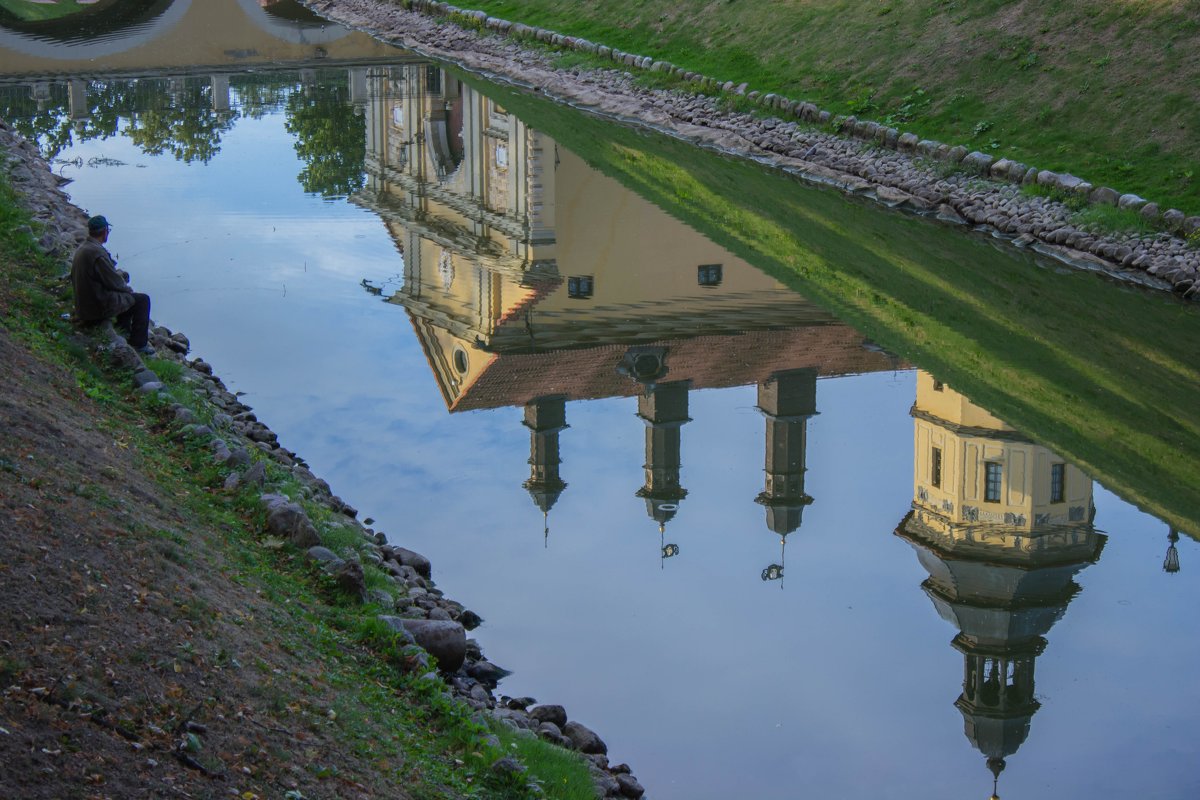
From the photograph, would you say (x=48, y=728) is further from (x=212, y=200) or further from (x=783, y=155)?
(x=783, y=155)

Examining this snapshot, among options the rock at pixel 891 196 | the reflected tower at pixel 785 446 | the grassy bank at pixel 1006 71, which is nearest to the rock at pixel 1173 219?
the grassy bank at pixel 1006 71

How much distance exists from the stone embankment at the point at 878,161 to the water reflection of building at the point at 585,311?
4580 millimetres

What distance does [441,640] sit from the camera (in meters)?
14.4

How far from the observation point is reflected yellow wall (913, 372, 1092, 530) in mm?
19984

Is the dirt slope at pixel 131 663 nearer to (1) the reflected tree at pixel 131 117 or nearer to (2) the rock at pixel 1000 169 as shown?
(2) the rock at pixel 1000 169

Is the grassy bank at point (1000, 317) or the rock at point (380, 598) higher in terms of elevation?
the grassy bank at point (1000, 317)

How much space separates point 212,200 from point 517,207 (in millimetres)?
7490

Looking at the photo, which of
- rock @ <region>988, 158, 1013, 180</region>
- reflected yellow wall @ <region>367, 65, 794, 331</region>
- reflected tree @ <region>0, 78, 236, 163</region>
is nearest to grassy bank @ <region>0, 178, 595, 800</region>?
reflected yellow wall @ <region>367, 65, 794, 331</region>

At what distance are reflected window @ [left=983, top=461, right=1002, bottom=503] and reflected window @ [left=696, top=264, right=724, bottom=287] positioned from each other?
1018 cm

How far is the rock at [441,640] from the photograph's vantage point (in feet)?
47.0

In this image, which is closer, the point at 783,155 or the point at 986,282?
the point at 986,282

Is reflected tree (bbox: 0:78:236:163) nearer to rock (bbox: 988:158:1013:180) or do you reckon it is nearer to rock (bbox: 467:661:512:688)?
rock (bbox: 988:158:1013:180)

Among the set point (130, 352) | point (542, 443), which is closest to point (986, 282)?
point (542, 443)

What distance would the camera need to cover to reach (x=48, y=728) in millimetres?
9258
